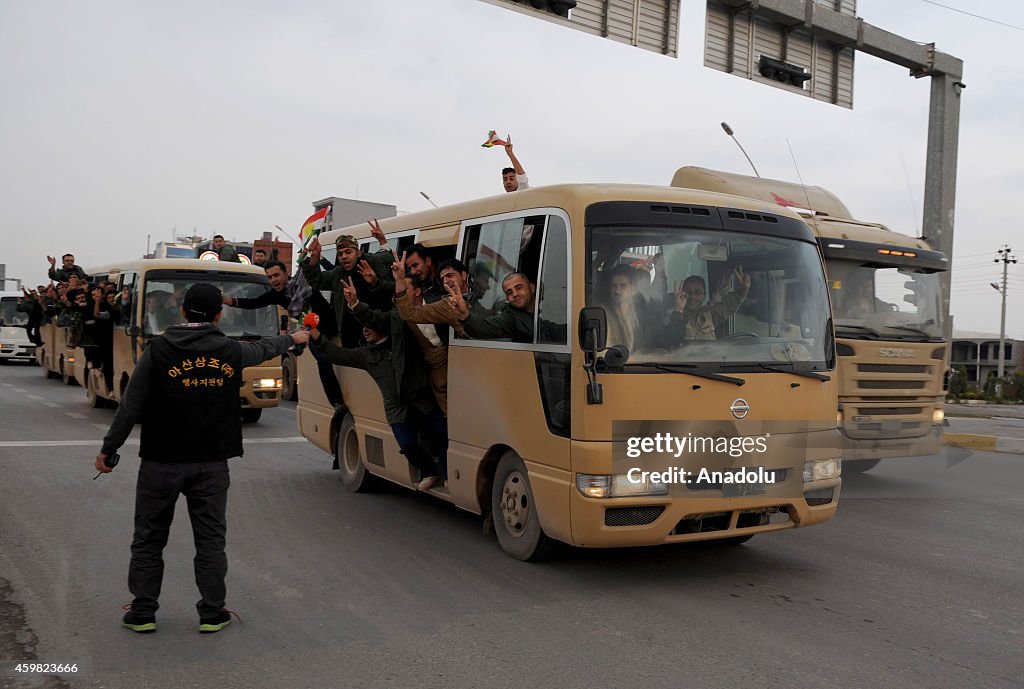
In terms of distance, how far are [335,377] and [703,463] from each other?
15.7 feet

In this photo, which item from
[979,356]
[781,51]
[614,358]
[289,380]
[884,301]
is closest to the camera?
[614,358]

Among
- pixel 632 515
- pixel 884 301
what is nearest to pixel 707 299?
pixel 632 515

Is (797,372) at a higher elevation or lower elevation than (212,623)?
higher

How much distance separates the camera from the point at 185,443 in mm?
5293

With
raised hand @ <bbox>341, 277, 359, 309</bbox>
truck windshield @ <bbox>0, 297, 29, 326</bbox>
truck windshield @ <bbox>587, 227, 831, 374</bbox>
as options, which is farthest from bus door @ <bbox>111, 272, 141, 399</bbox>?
truck windshield @ <bbox>0, 297, 29, 326</bbox>

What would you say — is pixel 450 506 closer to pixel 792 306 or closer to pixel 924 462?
pixel 792 306

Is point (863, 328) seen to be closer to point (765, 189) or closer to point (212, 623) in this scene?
point (765, 189)

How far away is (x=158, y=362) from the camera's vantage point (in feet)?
17.3

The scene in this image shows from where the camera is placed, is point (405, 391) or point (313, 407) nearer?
point (405, 391)

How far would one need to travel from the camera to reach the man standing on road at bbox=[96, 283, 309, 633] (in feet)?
17.3

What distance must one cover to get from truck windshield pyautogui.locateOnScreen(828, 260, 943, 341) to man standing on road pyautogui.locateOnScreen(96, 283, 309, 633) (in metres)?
6.79

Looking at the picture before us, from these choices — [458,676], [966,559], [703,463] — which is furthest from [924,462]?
[458,676]

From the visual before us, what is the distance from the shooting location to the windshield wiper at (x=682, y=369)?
20.2 feet

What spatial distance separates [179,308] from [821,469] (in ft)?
35.6
